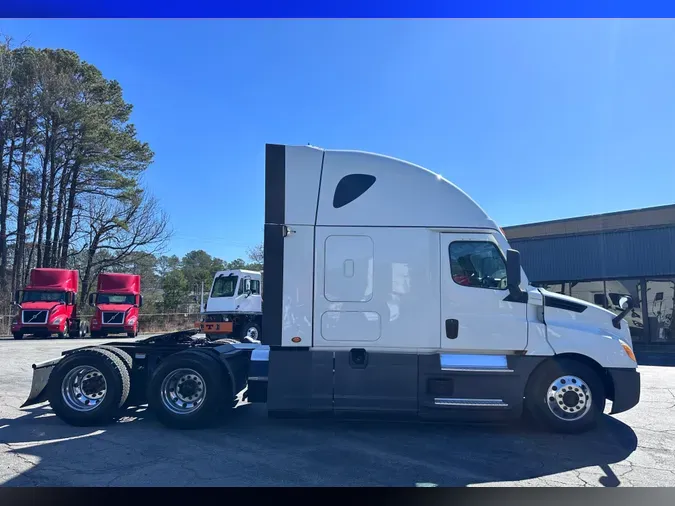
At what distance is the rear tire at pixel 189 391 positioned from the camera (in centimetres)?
664

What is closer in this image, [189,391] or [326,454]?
[326,454]

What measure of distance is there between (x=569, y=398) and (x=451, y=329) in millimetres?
1769

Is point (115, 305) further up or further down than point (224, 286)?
further down

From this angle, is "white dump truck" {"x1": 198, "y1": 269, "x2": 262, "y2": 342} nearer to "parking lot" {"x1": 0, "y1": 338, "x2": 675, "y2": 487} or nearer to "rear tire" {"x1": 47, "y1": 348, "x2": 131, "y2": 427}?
"parking lot" {"x1": 0, "y1": 338, "x2": 675, "y2": 487}

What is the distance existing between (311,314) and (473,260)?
2.25 m

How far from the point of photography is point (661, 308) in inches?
831

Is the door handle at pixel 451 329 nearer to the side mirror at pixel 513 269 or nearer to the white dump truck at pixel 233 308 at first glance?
the side mirror at pixel 513 269

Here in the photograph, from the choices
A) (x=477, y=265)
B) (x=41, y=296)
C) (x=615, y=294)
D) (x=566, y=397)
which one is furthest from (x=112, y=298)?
(x=566, y=397)

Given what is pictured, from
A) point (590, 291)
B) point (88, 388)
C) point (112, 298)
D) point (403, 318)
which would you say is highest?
point (590, 291)

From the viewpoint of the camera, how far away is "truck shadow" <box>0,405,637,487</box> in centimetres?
495

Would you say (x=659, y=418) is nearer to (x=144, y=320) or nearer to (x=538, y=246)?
(x=538, y=246)

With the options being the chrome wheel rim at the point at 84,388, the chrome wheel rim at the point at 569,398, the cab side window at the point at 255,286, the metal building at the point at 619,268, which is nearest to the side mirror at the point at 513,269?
the chrome wheel rim at the point at 569,398

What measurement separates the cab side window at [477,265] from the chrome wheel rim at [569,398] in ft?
4.72

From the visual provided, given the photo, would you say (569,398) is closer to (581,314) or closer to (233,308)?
(581,314)
